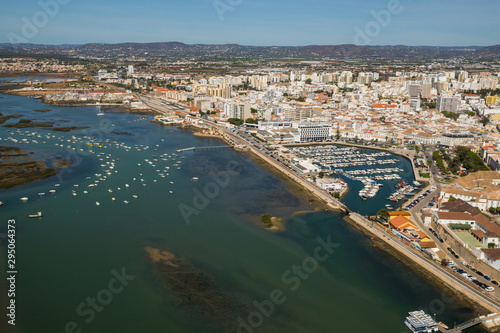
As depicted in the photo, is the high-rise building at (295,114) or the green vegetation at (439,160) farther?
the high-rise building at (295,114)

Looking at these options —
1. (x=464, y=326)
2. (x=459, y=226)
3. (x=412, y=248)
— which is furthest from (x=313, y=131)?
(x=464, y=326)

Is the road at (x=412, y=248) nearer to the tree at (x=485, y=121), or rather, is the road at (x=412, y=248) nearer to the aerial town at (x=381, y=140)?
the aerial town at (x=381, y=140)

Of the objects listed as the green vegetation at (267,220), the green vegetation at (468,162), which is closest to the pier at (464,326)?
the green vegetation at (267,220)

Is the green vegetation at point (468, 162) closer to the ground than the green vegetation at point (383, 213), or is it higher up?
higher up

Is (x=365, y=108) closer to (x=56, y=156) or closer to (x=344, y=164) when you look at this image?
(x=344, y=164)


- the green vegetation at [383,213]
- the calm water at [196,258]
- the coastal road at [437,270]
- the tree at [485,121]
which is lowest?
the calm water at [196,258]

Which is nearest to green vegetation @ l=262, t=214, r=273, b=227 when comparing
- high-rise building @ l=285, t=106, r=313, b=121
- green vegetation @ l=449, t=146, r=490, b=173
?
green vegetation @ l=449, t=146, r=490, b=173

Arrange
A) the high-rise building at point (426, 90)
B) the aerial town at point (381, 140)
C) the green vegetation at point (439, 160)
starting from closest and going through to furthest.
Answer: the aerial town at point (381, 140) < the green vegetation at point (439, 160) < the high-rise building at point (426, 90)

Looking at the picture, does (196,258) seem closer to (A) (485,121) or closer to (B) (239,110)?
(B) (239,110)

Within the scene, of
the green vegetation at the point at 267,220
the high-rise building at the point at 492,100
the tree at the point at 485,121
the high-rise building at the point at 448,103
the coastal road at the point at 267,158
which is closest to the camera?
the green vegetation at the point at 267,220

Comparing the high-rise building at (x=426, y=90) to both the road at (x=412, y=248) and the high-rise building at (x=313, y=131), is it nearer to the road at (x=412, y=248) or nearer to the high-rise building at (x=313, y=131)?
the high-rise building at (x=313, y=131)

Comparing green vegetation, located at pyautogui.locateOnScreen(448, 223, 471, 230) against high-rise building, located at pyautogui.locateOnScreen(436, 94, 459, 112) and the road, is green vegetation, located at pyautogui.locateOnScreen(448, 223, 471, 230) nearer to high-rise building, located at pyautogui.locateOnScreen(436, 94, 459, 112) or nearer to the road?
the road
